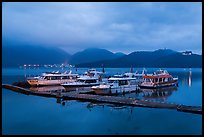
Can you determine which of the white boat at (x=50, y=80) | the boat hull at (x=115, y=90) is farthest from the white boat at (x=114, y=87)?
the white boat at (x=50, y=80)

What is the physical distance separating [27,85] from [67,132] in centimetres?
2953

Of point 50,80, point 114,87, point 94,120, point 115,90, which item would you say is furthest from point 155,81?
point 94,120

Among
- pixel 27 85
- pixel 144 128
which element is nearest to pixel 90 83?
pixel 27 85

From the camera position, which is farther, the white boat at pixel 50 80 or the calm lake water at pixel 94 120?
the white boat at pixel 50 80

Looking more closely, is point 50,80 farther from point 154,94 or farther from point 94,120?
point 94,120


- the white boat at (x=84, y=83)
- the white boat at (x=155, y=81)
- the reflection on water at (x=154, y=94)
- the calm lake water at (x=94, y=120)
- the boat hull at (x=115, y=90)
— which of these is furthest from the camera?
the white boat at (x=155, y=81)

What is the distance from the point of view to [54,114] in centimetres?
2384

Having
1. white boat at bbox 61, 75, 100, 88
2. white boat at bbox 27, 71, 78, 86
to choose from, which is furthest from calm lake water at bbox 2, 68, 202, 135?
white boat at bbox 27, 71, 78, 86

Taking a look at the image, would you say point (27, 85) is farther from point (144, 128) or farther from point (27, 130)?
point (144, 128)

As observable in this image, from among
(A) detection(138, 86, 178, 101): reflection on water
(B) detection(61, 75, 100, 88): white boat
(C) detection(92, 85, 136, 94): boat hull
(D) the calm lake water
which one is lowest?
(D) the calm lake water

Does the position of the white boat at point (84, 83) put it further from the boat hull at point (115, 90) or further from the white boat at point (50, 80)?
the white boat at point (50, 80)

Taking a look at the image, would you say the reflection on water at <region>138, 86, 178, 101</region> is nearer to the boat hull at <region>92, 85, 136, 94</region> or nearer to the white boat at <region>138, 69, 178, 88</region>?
the white boat at <region>138, 69, 178, 88</region>

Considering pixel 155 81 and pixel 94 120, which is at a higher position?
pixel 155 81

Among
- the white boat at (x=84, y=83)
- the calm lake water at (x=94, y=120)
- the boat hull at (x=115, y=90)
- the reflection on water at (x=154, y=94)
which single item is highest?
the white boat at (x=84, y=83)
